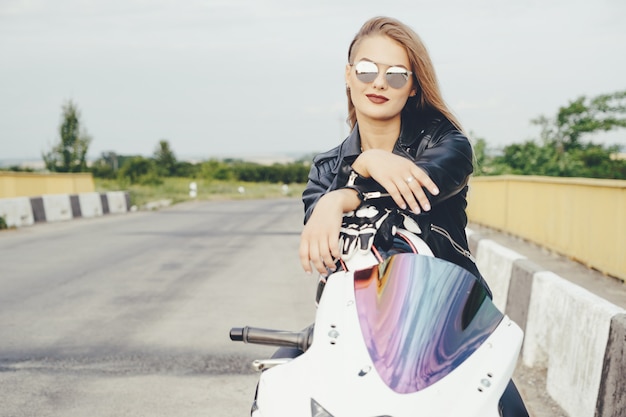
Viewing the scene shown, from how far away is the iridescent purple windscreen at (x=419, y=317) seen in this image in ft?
6.23

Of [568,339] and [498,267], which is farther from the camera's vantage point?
[498,267]

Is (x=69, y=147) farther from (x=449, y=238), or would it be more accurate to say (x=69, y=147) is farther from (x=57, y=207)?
(x=449, y=238)

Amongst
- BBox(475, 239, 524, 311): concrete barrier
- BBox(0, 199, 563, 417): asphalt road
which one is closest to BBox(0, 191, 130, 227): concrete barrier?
BBox(0, 199, 563, 417): asphalt road

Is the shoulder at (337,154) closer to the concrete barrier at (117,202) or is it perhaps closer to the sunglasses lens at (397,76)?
the sunglasses lens at (397,76)

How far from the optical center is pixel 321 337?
2045 mm

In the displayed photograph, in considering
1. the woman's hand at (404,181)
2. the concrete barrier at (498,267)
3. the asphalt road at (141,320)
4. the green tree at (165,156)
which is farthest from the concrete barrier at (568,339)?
the green tree at (165,156)

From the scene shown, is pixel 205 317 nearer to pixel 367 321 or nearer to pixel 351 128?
pixel 351 128

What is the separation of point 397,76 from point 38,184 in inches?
790

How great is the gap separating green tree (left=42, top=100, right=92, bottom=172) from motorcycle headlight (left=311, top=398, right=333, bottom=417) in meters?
42.6

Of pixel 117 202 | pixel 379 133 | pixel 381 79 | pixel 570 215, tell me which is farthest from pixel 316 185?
pixel 117 202

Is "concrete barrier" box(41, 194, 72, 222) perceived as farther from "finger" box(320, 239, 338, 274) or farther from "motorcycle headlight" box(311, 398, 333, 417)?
"motorcycle headlight" box(311, 398, 333, 417)

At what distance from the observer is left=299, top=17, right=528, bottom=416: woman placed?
7.59 feet

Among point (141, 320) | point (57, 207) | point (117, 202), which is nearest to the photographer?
point (141, 320)

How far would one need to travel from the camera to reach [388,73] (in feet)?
8.89
